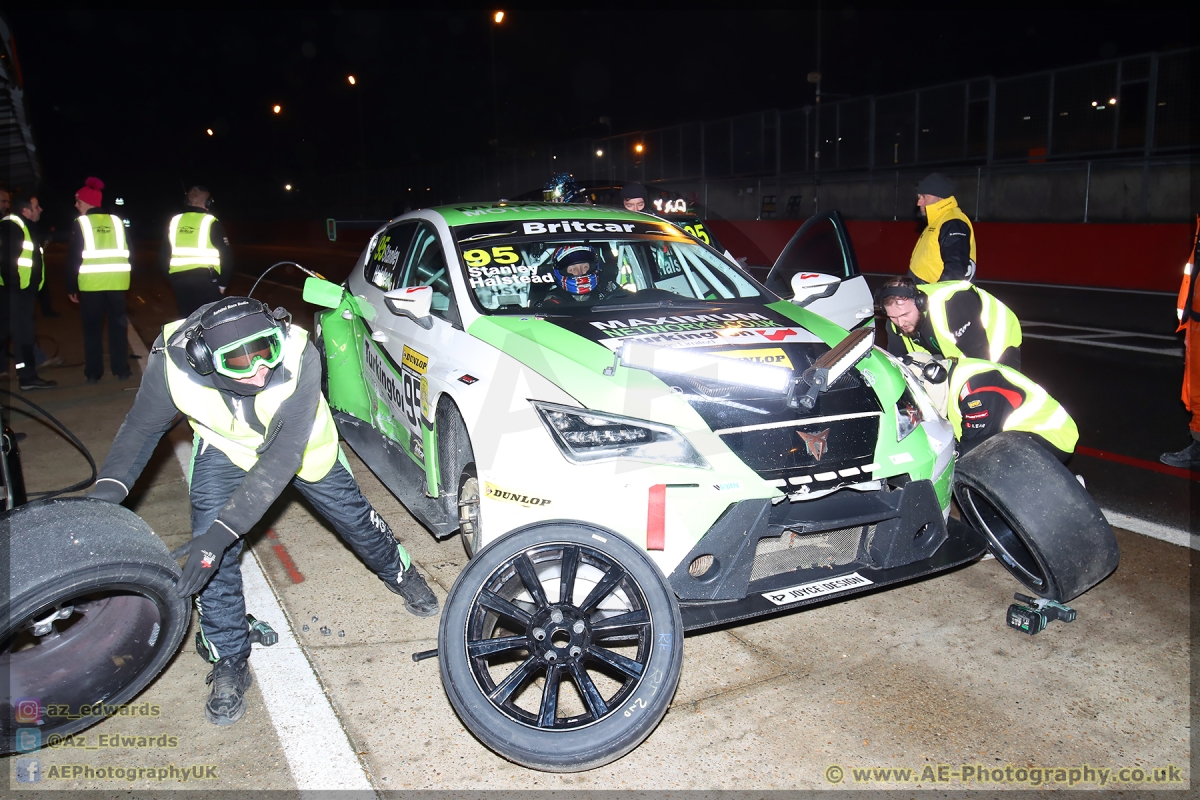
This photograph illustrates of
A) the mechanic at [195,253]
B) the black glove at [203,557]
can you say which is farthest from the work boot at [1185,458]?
the mechanic at [195,253]

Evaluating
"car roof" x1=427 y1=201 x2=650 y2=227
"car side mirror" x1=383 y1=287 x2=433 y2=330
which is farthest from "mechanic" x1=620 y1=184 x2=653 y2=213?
"car side mirror" x1=383 y1=287 x2=433 y2=330

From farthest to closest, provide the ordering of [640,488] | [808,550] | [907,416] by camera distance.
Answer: [907,416] < [808,550] < [640,488]

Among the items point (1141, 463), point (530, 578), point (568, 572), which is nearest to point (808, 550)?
point (568, 572)

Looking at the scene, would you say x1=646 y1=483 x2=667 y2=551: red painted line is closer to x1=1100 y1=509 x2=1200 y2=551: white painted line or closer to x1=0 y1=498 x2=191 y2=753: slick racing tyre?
x1=0 y1=498 x2=191 y2=753: slick racing tyre

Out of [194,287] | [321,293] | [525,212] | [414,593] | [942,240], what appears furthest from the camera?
[194,287]

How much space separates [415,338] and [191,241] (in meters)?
4.84

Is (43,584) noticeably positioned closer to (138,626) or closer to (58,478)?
(138,626)

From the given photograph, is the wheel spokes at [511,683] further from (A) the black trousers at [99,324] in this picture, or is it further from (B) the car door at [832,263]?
(A) the black trousers at [99,324]

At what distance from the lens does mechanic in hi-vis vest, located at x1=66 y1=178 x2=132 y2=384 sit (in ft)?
28.7

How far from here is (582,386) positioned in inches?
135

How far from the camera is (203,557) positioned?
3.13 metres

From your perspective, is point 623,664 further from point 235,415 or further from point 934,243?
point 934,243

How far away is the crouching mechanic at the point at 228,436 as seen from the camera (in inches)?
121

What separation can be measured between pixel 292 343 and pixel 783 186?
2394 cm
